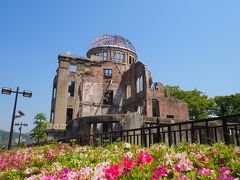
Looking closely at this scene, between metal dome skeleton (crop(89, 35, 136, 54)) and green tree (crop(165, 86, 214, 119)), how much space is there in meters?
11.6

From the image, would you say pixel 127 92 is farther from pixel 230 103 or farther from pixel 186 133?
pixel 186 133

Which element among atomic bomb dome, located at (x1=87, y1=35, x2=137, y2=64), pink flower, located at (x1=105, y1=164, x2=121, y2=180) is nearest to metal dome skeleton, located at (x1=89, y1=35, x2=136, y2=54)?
atomic bomb dome, located at (x1=87, y1=35, x2=137, y2=64)

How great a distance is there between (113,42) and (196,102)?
19116 mm

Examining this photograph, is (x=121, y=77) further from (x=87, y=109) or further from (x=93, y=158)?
(x=93, y=158)

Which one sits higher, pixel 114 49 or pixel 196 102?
pixel 114 49

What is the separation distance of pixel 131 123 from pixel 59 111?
1683 centimetres

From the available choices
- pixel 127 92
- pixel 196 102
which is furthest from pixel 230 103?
pixel 127 92

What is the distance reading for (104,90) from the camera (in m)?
31.1

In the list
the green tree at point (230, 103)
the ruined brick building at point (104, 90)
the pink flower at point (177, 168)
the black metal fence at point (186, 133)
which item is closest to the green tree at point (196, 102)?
the green tree at point (230, 103)

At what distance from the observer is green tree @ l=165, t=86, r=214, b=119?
36719mm

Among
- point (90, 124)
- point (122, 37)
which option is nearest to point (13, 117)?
point (90, 124)

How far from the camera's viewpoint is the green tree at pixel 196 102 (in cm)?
3672

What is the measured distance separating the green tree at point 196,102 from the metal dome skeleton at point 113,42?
11552 millimetres

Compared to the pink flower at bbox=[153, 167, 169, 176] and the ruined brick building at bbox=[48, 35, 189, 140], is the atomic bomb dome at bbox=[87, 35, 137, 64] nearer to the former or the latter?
the ruined brick building at bbox=[48, 35, 189, 140]
